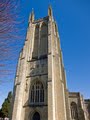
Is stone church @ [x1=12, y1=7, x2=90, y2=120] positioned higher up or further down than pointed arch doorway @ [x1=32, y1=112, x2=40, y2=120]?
higher up

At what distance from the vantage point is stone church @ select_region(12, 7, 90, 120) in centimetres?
1675

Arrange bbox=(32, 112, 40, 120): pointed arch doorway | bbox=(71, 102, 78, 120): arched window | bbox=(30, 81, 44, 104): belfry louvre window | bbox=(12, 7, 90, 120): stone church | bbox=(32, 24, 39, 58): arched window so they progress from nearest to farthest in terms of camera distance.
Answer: bbox=(12, 7, 90, 120): stone church < bbox=(32, 112, 40, 120): pointed arch doorway < bbox=(30, 81, 44, 104): belfry louvre window < bbox=(71, 102, 78, 120): arched window < bbox=(32, 24, 39, 58): arched window

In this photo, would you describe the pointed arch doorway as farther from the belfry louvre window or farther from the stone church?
the belfry louvre window

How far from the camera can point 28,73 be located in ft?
68.4

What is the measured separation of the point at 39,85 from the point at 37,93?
3.96 ft

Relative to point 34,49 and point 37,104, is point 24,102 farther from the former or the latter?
point 34,49

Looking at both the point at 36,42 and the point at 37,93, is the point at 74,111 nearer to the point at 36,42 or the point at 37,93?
the point at 37,93

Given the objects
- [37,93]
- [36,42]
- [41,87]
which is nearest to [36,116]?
[37,93]

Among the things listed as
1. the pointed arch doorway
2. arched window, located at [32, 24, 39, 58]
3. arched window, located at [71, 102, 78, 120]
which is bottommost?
the pointed arch doorway

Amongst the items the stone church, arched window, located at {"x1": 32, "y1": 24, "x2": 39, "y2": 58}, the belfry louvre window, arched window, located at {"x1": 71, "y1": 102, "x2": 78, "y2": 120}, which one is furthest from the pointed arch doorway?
arched window, located at {"x1": 32, "y1": 24, "x2": 39, "y2": 58}

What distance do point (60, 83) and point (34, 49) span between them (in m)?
8.52

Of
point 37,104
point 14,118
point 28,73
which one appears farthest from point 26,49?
point 14,118

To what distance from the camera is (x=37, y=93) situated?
18.9m

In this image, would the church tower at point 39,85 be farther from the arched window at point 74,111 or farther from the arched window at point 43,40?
the arched window at point 74,111
